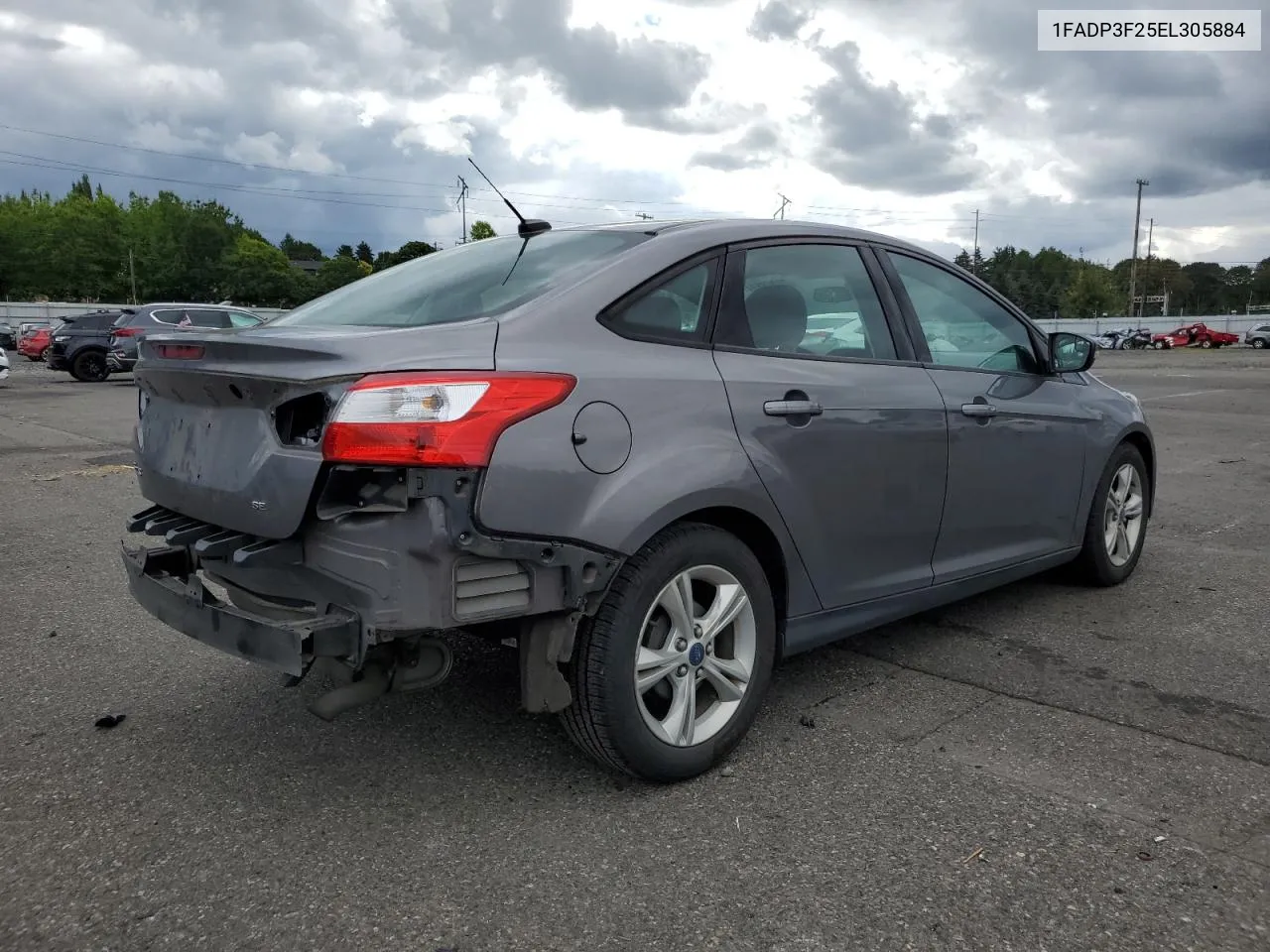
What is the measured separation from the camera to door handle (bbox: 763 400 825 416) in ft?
10.2

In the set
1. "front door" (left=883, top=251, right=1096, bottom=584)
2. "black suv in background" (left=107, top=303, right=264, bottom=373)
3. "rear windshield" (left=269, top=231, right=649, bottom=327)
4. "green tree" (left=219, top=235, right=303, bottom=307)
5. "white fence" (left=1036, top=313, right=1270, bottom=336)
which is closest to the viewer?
"rear windshield" (left=269, top=231, right=649, bottom=327)

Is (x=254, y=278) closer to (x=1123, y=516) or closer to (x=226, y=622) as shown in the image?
(x=1123, y=516)

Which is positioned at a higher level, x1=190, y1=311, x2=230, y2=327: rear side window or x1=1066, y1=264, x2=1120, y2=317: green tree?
x1=1066, y1=264, x2=1120, y2=317: green tree

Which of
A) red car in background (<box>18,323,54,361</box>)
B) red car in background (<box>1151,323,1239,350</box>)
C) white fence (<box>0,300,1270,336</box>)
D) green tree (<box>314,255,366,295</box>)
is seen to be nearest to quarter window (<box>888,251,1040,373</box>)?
red car in background (<box>18,323,54,361</box>)

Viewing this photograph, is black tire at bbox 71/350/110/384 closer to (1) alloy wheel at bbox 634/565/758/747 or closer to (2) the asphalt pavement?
(2) the asphalt pavement

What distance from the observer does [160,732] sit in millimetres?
3305

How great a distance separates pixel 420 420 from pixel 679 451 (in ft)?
2.44

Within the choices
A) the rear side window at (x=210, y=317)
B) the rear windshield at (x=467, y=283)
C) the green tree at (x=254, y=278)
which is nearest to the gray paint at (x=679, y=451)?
the rear windshield at (x=467, y=283)

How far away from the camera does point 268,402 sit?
259 cm

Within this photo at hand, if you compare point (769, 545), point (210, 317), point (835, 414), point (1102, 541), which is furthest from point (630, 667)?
point (210, 317)

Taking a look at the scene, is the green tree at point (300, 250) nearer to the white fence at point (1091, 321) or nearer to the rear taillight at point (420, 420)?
the white fence at point (1091, 321)

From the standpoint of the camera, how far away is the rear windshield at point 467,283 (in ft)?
9.74

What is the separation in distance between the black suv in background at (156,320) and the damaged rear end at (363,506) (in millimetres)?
17270

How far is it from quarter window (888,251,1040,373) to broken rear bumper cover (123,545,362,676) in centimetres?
245
